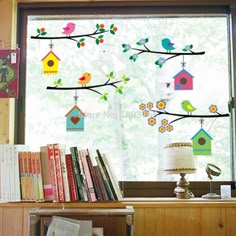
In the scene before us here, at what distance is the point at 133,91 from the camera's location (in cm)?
249

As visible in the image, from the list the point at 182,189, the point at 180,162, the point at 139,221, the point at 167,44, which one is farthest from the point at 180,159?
the point at 167,44

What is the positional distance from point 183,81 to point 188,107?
17 centimetres

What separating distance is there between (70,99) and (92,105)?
0.15 meters

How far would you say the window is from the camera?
245 centimetres

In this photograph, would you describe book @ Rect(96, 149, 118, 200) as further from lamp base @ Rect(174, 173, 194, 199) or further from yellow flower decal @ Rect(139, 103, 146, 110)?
yellow flower decal @ Rect(139, 103, 146, 110)

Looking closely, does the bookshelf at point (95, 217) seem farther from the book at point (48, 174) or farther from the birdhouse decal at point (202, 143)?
the birdhouse decal at point (202, 143)

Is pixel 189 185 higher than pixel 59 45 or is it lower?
lower

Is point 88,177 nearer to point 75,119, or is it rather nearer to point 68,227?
point 68,227

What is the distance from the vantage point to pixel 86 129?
8.09 ft

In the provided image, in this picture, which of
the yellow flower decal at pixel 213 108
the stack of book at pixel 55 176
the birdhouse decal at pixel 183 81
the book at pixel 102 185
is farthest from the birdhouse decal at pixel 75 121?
the yellow flower decal at pixel 213 108

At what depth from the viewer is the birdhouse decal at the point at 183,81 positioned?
2.47m

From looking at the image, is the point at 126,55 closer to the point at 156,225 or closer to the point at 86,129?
the point at 86,129

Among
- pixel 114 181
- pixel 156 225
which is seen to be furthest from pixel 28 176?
pixel 156 225

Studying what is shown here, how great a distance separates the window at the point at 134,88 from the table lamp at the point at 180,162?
0.20 m
